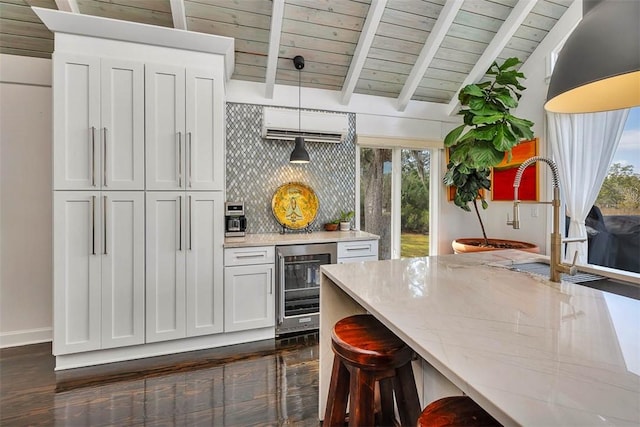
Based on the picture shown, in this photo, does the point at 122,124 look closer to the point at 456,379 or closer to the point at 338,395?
the point at 338,395

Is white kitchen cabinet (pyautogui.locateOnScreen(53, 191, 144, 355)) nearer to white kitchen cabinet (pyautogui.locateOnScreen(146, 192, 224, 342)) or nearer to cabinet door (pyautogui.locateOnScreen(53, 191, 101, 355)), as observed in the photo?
cabinet door (pyautogui.locateOnScreen(53, 191, 101, 355))

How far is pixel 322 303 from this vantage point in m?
1.74

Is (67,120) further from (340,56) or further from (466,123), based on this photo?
(466,123)

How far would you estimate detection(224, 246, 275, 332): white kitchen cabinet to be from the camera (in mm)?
2811

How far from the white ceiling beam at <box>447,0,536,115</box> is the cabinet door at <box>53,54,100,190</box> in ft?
Result: 12.3

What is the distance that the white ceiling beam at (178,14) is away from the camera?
2514 millimetres

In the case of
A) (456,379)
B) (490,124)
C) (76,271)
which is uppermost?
(490,124)

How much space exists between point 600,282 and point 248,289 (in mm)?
2444

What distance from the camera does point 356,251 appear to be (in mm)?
3250

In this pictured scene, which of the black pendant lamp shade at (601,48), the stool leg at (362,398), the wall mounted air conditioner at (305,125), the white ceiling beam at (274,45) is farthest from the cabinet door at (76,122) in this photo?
the black pendant lamp shade at (601,48)

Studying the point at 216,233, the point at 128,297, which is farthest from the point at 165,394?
the point at 216,233

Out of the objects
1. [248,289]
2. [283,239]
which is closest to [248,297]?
[248,289]

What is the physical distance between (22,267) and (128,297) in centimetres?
119

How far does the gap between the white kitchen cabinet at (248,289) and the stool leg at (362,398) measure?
1.79 metres
